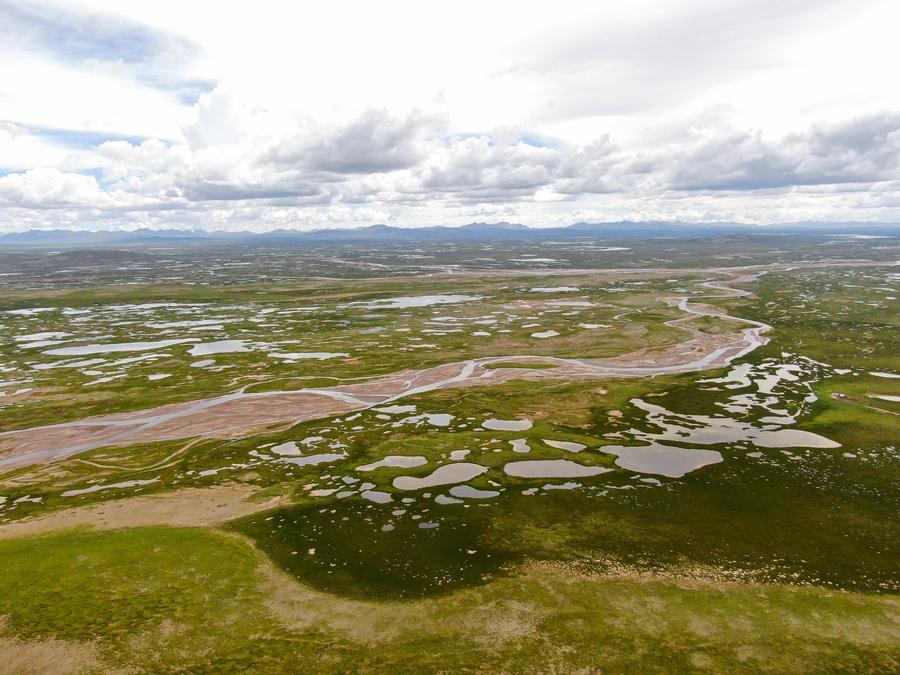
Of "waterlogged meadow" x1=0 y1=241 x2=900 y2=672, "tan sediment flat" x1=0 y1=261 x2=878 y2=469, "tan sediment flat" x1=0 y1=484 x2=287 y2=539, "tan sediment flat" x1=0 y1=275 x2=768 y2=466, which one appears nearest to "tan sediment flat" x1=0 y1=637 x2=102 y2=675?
"waterlogged meadow" x1=0 y1=241 x2=900 y2=672

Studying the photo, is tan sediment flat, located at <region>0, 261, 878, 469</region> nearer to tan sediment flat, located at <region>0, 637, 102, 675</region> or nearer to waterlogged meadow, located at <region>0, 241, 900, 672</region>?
waterlogged meadow, located at <region>0, 241, 900, 672</region>

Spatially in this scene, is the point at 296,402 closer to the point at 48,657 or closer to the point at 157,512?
the point at 157,512

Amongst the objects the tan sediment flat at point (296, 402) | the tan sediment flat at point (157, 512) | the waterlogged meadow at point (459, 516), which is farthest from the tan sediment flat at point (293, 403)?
the tan sediment flat at point (157, 512)

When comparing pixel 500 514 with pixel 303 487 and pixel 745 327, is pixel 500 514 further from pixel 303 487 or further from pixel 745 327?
pixel 745 327

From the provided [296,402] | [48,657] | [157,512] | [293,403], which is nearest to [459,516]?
[157,512]

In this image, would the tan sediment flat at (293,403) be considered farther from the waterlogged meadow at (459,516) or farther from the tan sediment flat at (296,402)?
the waterlogged meadow at (459,516)
